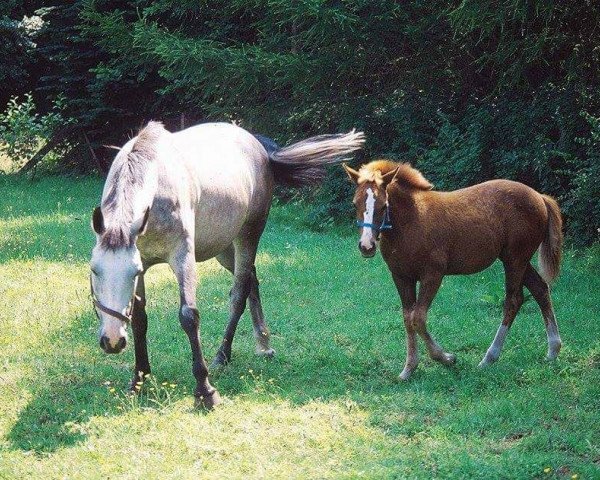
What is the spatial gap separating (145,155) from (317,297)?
3988mm

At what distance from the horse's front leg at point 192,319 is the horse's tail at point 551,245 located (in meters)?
3.06

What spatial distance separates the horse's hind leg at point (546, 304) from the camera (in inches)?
284

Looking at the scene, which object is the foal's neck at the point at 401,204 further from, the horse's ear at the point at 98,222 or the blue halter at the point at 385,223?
the horse's ear at the point at 98,222

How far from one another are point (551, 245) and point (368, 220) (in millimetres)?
1854

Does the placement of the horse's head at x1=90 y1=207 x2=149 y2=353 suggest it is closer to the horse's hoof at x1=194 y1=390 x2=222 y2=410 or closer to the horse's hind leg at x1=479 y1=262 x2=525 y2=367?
the horse's hoof at x1=194 y1=390 x2=222 y2=410

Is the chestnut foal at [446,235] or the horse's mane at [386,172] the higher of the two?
the horse's mane at [386,172]

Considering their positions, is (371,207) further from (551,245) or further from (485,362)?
(551,245)

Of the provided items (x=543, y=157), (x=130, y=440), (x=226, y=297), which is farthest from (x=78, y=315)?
(x=543, y=157)

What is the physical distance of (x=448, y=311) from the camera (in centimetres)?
909

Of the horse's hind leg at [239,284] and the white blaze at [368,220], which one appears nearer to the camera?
the white blaze at [368,220]

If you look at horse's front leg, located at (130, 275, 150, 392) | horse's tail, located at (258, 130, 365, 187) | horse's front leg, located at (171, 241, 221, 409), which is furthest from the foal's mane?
horse's tail, located at (258, 130, 365, 187)

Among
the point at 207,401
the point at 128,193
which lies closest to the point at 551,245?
the point at 207,401

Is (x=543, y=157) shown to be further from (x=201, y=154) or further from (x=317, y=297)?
(x=201, y=154)

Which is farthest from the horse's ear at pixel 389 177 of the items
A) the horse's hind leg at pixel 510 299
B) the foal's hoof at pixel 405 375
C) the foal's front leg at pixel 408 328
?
the foal's hoof at pixel 405 375
